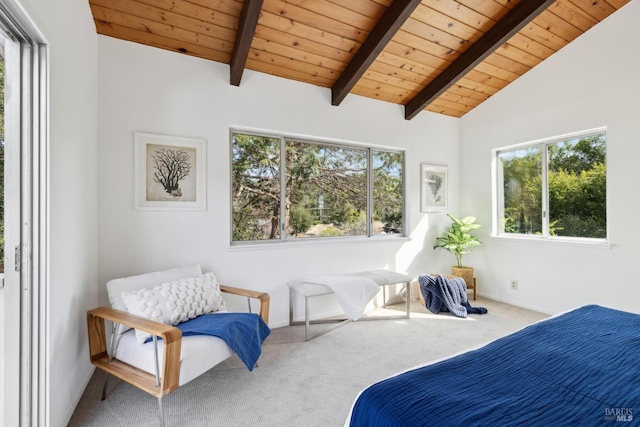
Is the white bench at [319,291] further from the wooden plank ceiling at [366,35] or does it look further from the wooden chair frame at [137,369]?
the wooden plank ceiling at [366,35]

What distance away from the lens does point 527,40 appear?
3.45m

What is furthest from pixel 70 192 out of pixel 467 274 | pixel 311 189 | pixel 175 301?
pixel 467 274

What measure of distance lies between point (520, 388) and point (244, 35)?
2.79 metres

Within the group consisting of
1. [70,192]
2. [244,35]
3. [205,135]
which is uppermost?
[244,35]

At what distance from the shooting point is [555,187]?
3.79 m

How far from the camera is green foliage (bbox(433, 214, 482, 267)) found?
4273mm

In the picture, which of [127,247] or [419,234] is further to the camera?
[419,234]

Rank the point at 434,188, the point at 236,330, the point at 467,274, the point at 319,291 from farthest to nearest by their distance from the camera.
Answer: the point at 434,188 → the point at 467,274 → the point at 319,291 → the point at 236,330

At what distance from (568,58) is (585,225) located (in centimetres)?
183

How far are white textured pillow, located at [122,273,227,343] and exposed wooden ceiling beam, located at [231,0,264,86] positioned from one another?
1822 mm

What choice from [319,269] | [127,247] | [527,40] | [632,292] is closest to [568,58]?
[527,40]

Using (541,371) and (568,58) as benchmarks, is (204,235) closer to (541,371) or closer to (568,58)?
(541,371)

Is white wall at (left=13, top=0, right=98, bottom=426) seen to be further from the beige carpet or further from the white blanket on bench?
the white blanket on bench

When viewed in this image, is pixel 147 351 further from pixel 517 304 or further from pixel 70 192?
pixel 517 304
